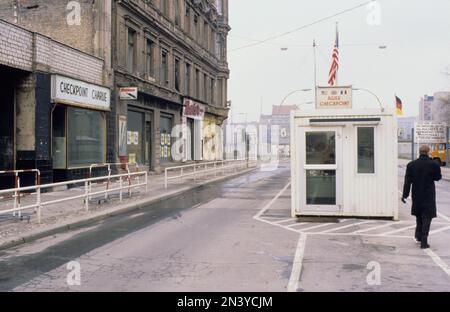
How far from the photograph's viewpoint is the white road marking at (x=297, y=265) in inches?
235

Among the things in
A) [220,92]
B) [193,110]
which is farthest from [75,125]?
[220,92]

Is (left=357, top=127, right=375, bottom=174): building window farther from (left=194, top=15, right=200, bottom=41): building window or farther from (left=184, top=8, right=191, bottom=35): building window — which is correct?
(left=194, top=15, right=200, bottom=41): building window

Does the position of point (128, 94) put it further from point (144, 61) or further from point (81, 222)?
point (81, 222)

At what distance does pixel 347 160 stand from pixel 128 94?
573 inches

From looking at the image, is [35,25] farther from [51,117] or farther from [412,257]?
[412,257]

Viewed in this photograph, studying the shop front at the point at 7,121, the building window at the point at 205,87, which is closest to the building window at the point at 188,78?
the building window at the point at 205,87

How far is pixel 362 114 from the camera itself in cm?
1134

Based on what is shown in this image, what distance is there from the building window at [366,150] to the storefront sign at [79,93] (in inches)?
461

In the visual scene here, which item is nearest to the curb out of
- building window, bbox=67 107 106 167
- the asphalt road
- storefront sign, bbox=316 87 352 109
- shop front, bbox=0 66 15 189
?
the asphalt road

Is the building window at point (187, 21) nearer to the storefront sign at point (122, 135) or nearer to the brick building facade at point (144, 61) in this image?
the brick building facade at point (144, 61)

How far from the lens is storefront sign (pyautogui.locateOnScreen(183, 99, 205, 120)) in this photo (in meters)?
34.6

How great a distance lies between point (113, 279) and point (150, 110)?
75.4 ft

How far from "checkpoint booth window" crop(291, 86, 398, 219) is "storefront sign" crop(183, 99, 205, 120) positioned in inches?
920
